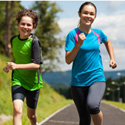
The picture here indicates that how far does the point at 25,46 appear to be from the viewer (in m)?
4.83

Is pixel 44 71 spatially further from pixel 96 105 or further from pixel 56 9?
pixel 96 105

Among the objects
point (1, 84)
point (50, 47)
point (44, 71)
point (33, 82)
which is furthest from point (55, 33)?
point (33, 82)

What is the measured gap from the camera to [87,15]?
172 inches

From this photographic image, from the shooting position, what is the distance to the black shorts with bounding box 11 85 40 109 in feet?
15.4

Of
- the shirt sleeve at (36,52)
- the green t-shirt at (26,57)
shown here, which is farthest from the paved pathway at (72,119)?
the shirt sleeve at (36,52)

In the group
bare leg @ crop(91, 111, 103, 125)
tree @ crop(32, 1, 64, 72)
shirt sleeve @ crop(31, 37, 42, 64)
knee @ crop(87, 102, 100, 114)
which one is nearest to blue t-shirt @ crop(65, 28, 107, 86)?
knee @ crop(87, 102, 100, 114)

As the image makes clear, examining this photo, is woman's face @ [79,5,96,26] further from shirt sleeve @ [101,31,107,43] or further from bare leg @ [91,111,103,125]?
bare leg @ [91,111,103,125]

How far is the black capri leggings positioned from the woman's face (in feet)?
3.05

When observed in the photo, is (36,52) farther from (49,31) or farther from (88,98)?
(49,31)

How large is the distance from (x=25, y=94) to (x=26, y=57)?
0.65 meters

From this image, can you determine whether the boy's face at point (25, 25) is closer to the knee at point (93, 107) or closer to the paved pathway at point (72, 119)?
the knee at point (93, 107)

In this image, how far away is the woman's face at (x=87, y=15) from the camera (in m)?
4.37

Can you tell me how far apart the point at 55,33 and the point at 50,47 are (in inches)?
77.9

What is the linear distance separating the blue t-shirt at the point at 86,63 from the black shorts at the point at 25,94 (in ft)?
2.91
